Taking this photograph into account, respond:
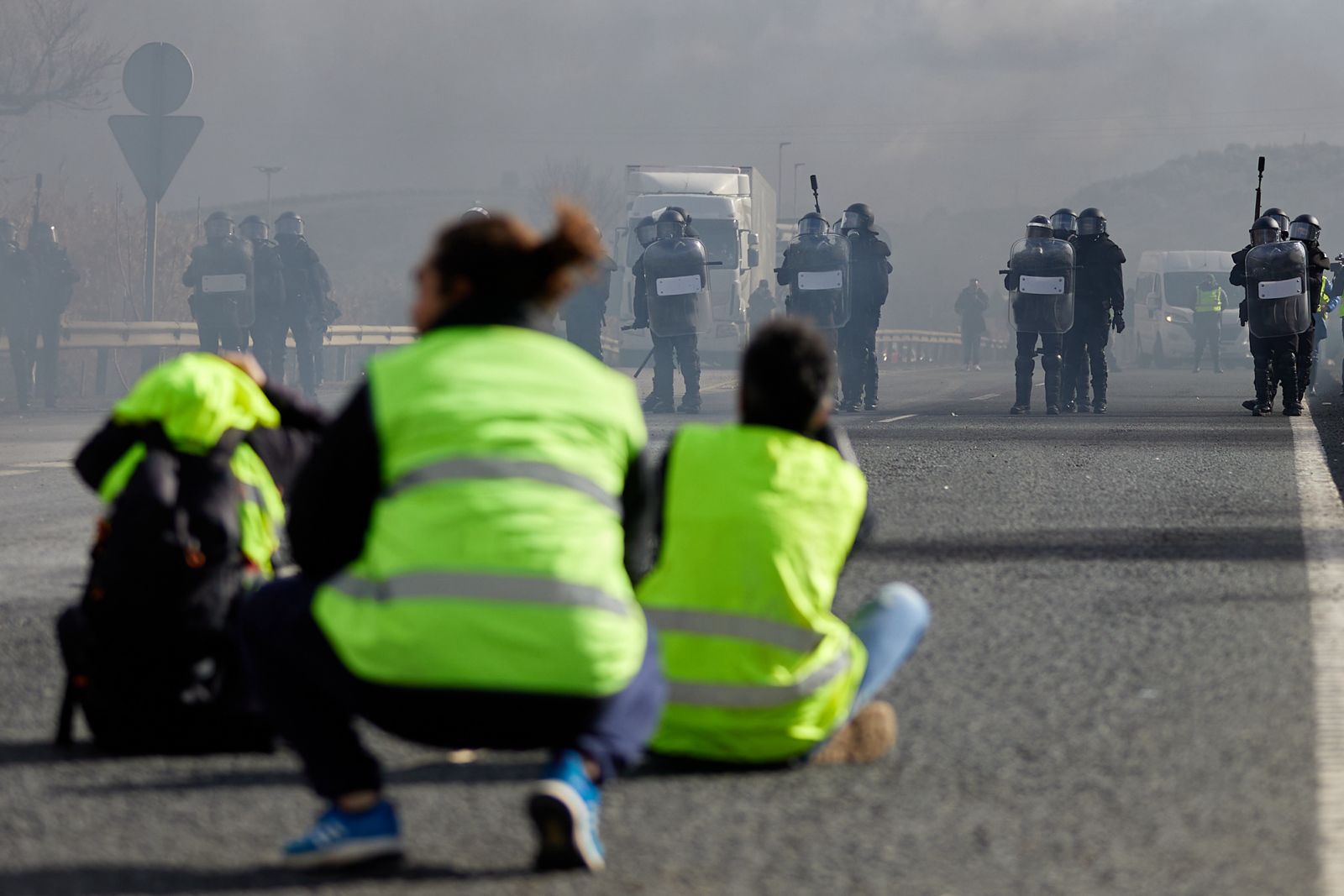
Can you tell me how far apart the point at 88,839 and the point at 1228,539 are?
5904 millimetres

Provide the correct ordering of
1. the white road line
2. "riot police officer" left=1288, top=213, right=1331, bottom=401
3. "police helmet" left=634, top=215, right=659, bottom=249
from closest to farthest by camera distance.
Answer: the white road line
"riot police officer" left=1288, top=213, right=1331, bottom=401
"police helmet" left=634, top=215, right=659, bottom=249

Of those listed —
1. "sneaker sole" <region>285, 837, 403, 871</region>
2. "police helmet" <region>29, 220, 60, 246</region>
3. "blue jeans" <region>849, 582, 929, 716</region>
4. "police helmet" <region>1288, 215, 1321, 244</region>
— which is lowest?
"sneaker sole" <region>285, 837, 403, 871</region>

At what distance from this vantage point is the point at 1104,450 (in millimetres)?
13898

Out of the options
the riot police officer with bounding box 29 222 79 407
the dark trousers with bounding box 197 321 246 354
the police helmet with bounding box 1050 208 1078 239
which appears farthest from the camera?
the dark trousers with bounding box 197 321 246 354

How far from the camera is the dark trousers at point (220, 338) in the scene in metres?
22.0

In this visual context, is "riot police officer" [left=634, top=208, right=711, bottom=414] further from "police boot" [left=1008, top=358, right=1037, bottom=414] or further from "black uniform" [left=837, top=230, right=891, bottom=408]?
"police boot" [left=1008, top=358, right=1037, bottom=414]

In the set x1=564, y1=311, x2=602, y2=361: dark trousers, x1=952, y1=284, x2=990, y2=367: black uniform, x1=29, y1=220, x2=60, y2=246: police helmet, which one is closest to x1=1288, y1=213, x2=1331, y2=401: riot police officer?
x1=564, y1=311, x2=602, y2=361: dark trousers

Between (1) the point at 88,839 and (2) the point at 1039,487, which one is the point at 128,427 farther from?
(2) the point at 1039,487

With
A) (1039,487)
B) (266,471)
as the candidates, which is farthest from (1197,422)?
(266,471)

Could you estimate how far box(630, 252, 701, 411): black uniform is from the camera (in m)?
20.2

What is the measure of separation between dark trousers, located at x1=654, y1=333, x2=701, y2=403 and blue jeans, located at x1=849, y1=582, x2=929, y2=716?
51.4 ft

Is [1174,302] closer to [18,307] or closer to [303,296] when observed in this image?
[303,296]

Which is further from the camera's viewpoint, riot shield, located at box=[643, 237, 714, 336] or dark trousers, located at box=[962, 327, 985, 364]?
dark trousers, located at box=[962, 327, 985, 364]

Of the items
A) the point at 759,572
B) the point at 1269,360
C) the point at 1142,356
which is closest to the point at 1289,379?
the point at 1269,360
